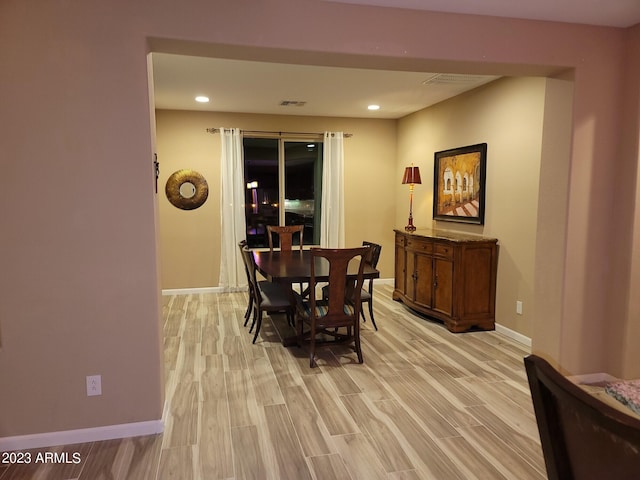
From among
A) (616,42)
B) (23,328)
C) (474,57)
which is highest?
(616,42)

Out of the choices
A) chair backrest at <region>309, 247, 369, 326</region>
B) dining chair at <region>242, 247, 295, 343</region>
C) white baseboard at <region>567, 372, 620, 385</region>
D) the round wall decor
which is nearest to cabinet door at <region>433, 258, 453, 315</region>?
chair backrest at <region>309, 247, 369, 326</region>

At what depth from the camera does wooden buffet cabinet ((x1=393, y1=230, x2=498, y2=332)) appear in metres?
4.26

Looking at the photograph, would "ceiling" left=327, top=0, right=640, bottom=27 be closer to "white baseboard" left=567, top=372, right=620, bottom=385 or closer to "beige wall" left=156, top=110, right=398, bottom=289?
"white baseboard" left=567, top=372, right=620, bottom=385

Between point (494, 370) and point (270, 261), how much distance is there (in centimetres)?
230

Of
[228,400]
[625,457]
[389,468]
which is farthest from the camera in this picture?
[228,400]

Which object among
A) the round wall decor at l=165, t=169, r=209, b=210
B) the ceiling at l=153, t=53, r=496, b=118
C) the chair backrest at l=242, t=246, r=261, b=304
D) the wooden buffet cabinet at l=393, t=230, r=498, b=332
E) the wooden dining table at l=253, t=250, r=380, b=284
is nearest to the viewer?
the wooden dining table at l=253, t=250, r=380, b=284

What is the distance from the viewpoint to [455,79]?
4.18 metres

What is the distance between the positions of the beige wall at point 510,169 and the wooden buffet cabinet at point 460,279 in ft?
0.36

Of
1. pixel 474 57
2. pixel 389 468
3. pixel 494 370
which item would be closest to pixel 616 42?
pixel 474 57

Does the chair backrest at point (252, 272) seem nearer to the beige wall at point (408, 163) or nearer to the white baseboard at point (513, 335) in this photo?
the beige wall at point (408, 163)

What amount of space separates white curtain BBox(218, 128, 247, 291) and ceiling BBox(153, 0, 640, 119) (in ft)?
1.66

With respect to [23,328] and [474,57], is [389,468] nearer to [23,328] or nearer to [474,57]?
[23,328]

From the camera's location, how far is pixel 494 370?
341 cm

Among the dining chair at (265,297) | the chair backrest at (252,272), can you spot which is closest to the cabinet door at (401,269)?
the dining chair at (265,297)
